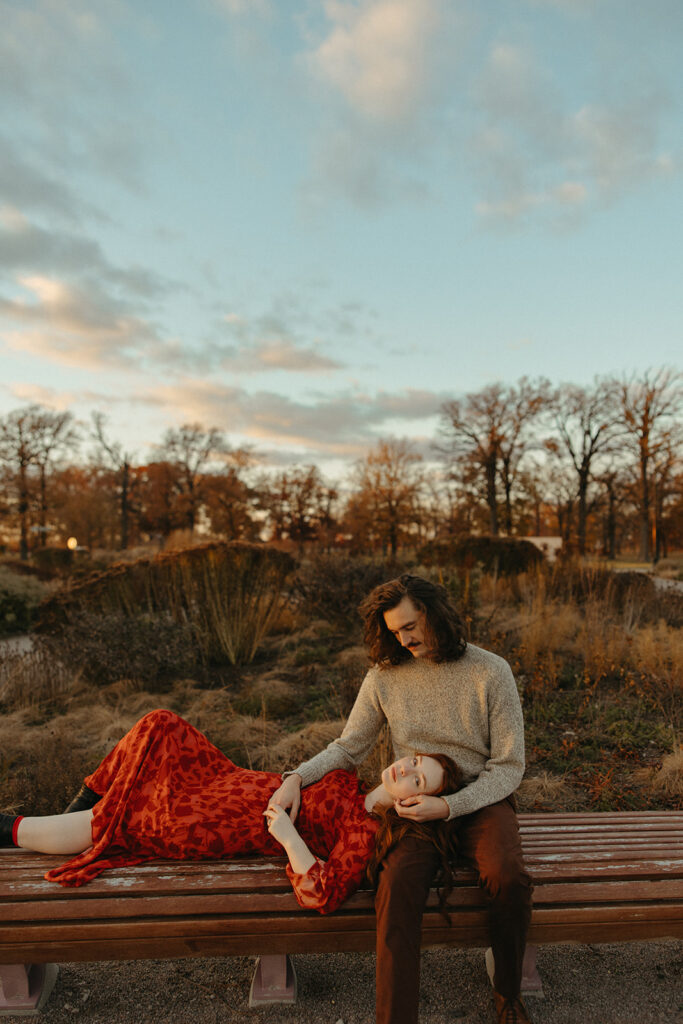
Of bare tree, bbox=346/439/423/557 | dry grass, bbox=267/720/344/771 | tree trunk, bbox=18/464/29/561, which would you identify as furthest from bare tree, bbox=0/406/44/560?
dry grass, bbox=267/720/344/771

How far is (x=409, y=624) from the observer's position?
7.66 feet

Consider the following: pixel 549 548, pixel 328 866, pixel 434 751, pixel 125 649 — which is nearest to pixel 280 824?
pixel 328 866

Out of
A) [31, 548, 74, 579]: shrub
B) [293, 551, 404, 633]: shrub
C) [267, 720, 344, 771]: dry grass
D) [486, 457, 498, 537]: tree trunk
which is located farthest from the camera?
[486, 457, 498, 537]: tree trunk

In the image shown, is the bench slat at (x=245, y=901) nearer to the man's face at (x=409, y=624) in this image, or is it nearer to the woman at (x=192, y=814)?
the woman at (x=192, y=814)

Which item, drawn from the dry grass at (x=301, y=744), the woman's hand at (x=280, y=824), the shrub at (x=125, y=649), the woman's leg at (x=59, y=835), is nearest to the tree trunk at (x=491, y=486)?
the shrub at (x=125, y=649)

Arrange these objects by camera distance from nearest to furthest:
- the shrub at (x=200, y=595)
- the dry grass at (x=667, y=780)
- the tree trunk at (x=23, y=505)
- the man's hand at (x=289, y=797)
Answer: the man's hand at (x=289, y=797) → the dry grass at (x=667, y=780) → the shrub at (x=200, y=595) → the tree trunk at (x=23, y=505)

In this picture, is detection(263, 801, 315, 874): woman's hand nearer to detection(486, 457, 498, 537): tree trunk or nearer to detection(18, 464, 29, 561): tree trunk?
detection(486, 457, 498, 537): tree trunk

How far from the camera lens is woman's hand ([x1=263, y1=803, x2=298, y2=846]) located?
2170 millimetres

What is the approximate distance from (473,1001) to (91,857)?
1.33 meters

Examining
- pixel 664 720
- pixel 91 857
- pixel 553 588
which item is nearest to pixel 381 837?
pixel 91 857

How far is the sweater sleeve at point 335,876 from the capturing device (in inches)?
76.3

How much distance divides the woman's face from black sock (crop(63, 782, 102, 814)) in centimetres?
113

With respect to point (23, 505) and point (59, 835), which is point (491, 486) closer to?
point (23, 505)

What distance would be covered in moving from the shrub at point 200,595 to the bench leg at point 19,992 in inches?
179
